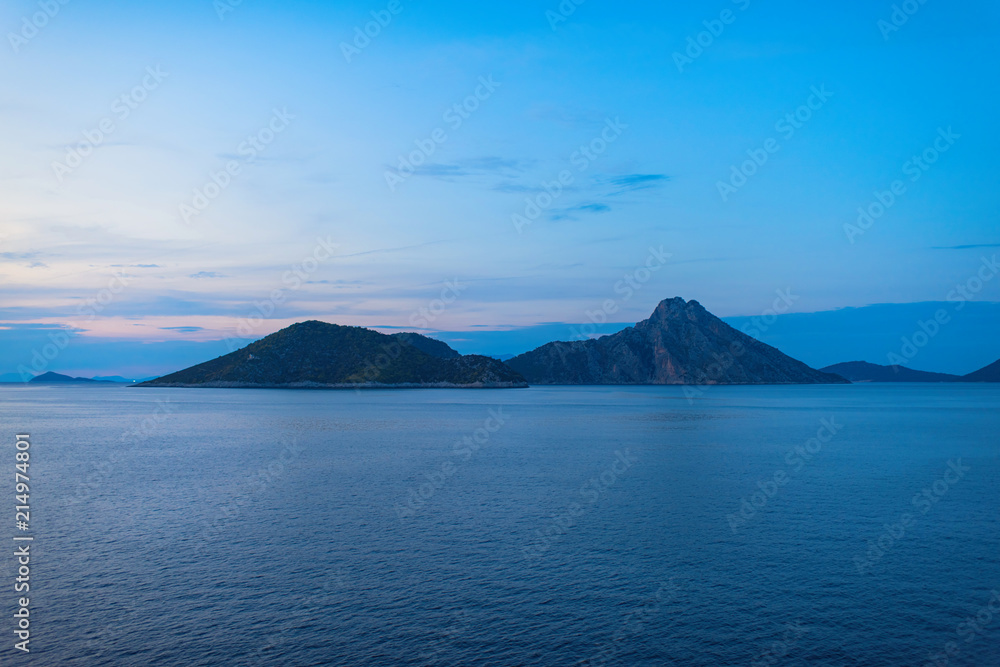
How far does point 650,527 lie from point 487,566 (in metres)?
11.1

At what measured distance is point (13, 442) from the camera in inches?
3162

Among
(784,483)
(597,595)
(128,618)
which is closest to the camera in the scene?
(128,618)

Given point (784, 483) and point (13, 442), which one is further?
point (13, 442)

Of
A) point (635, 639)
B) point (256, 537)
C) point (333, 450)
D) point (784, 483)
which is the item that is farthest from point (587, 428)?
point (635, 639)

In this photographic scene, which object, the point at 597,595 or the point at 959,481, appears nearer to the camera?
the point at 597,595

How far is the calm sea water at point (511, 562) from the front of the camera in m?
20.2

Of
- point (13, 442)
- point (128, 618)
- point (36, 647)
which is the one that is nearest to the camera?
point (36, 647)

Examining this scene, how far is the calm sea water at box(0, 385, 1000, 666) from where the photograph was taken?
20.2 meters

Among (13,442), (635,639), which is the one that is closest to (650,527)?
(635,639)

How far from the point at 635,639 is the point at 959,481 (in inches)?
1675

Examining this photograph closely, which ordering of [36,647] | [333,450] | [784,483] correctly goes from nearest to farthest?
[36,647] < [784,483] < [333,450]

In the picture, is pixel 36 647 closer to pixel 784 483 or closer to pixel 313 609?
pixel 313 609

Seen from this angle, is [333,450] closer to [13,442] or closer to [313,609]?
[13,442]

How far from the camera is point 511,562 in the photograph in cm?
2805
